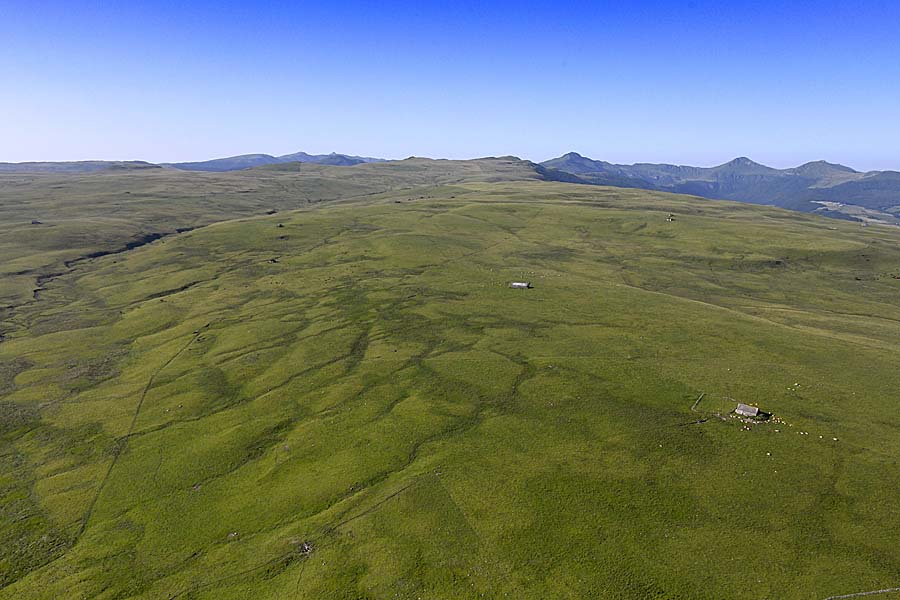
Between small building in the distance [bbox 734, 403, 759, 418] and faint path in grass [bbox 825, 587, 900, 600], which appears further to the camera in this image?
small building in the distance [bbox 734, 403, 759, 418]

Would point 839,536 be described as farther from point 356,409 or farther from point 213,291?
point 213,291

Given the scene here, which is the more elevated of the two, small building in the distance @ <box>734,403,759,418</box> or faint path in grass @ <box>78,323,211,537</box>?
small building in the distance @ <box>734,403,759,418</box>

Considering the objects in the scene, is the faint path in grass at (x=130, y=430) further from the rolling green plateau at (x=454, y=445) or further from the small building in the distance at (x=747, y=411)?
the small building in the distance at (x=747, y=411)

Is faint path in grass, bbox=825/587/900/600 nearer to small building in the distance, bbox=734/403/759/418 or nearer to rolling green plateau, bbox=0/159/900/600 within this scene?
rolling green plateau, bbox=0/159/900/600

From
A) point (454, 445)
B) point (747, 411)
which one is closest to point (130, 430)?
point (454, 445)

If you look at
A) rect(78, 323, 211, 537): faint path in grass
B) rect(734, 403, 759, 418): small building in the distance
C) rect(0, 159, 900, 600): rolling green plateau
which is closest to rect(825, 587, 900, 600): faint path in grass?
rect(0, 159, 900, 600): rolling green plateau

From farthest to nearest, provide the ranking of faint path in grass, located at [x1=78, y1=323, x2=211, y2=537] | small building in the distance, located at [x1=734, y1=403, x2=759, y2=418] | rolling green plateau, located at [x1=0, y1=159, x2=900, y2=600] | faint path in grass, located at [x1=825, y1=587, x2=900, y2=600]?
small building in the distance, located at [x1=734, y1=403, x2=759, y2=418] < faint path in grass, located at [x1=78, y1=323, x2=211, y2=537] < rolling green plateau, located at [x1=0, y1=159, x2=900, y2=600] < faint path in grass, located at [x1=825, y1=587, x2=900, y2=600]
